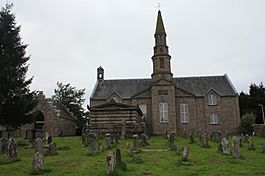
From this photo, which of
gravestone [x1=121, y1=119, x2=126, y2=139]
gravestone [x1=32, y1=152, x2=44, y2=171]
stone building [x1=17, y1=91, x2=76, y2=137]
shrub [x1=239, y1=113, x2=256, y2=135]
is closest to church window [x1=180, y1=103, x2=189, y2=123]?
shrub [x1=239, y1=113, x2=256, y2=135]

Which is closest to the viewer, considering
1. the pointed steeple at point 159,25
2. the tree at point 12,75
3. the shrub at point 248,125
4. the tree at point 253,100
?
the tree at point 12,75

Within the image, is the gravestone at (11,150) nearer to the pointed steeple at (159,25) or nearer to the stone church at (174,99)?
the stone church at (174,99)

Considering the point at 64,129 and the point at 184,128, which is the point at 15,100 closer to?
the point at 64,129

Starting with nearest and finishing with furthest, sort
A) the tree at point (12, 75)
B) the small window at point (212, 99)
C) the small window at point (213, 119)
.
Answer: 1. the tree at point (12, 75)
2. the small window at point (213, 119)
3. the small window at point (212, 99)

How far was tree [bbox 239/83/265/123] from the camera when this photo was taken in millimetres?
60406

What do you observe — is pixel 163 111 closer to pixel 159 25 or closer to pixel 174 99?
pixel 174 99

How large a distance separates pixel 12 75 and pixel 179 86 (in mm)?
33104

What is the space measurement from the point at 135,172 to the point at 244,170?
14.6 feet

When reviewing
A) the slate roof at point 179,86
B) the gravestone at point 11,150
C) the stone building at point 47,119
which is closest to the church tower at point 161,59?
the slate roof at point 179,86

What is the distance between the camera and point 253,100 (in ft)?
205

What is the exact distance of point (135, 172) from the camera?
12.0m

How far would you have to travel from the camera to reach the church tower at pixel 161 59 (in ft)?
156

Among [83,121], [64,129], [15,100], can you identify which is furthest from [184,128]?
[15,100]

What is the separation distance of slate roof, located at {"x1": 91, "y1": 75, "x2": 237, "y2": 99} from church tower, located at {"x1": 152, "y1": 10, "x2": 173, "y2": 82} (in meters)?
4.14
